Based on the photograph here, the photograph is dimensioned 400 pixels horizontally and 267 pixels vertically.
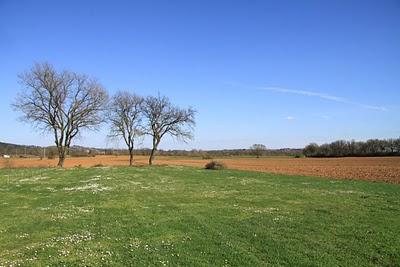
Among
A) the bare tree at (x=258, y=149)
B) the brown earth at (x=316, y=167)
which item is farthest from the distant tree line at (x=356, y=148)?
the brown earth at (x=316, y=167)

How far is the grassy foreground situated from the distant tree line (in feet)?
402

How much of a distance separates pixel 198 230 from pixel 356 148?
14304cm

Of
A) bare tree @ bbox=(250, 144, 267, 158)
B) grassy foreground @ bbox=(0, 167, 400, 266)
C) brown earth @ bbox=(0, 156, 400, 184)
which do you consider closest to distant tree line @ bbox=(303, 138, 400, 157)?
bare tree @ bbox=(250, 144, 267, 158)

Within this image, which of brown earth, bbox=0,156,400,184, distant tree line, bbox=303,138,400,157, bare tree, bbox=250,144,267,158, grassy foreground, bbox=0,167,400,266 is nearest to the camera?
grassy foreground, bbox=0,167,400,266

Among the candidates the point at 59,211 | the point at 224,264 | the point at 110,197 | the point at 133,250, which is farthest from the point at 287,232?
the point at 110,197

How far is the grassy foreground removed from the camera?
10742 mm

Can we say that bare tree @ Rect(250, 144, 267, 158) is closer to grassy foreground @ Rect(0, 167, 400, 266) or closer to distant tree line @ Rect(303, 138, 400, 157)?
distant tree line @ Rect(303, 138, 400, 157)

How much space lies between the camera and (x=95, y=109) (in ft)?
206

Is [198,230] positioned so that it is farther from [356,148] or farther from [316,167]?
[356,148]

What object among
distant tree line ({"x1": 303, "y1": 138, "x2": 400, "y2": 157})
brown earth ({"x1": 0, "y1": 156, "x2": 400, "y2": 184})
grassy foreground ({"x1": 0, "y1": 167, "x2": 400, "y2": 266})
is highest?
distant tree line ({"x1": 303, "y1": 138, "x2": 400, "y2": 157})

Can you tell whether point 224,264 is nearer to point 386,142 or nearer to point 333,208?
point 333,208

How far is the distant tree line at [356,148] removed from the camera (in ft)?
451

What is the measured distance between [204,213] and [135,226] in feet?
12.7

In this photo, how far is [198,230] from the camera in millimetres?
14180
